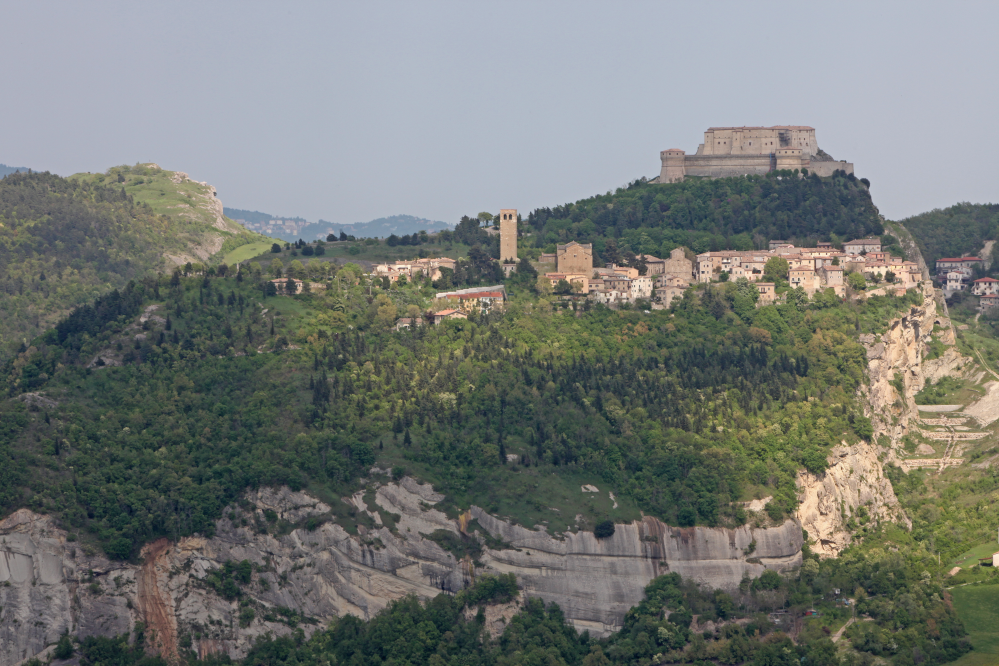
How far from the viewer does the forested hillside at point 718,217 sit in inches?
4210

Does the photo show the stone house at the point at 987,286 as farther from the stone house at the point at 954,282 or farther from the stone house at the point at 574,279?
the stone house at the point at 574,279

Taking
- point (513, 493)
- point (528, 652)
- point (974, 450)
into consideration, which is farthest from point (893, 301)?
point (528, 652)

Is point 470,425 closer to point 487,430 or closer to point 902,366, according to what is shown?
point 487,430

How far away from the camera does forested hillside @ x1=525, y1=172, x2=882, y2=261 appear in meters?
107

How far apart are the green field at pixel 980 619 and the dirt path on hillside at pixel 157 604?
36679 millimetres

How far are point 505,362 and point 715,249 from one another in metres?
25.8

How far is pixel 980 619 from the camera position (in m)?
68.7

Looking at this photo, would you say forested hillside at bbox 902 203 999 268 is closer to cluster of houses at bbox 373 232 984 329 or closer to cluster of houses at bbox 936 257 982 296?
cluster of houses at bbox 936 257 982 296

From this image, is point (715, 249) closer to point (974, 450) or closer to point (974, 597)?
point (974, 450)

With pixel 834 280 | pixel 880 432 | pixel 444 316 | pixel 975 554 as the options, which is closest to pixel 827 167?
pixel 834 280

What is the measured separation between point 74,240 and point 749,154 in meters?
60.9

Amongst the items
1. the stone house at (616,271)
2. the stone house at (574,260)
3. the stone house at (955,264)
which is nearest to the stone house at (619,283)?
the stone house at (616,271)

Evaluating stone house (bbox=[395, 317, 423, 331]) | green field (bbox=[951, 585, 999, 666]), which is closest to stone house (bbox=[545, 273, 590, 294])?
stone house (bbox=[395, 317, 423, 331])

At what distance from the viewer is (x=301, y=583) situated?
237ft
